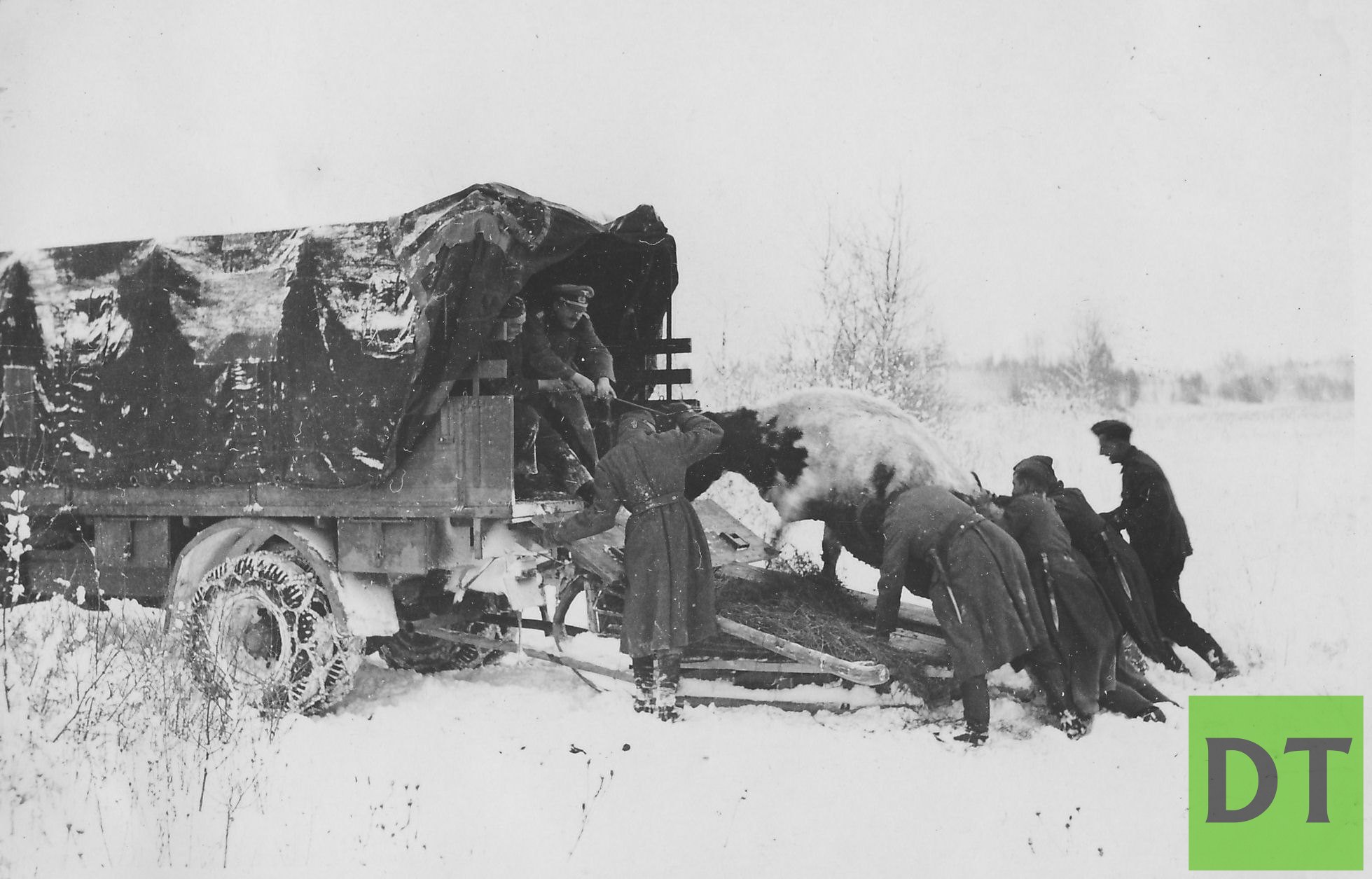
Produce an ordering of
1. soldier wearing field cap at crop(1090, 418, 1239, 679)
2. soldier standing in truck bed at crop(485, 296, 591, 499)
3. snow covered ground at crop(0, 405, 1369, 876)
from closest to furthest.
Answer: snow covered ground at crop(0, 405, 1369, 876)
soldier standing in truck bed at crop(485, 296, 591, 499)
soldier wearing field cap at crop(1090, 418, 1239, 679)

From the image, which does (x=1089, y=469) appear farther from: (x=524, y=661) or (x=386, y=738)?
(x=386, y=738)

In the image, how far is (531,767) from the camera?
4949 mm

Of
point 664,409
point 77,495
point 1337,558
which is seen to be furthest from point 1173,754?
point 77,495

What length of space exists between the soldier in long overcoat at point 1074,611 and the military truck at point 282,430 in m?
2.65

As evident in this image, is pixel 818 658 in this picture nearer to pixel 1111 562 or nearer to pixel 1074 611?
pixel 1074 611

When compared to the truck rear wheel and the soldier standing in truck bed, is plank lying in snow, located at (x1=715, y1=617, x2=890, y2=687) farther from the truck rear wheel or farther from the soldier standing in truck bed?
the truck rear wheel

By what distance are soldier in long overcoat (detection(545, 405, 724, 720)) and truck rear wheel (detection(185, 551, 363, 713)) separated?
136 cm

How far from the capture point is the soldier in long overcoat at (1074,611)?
5.35 meters

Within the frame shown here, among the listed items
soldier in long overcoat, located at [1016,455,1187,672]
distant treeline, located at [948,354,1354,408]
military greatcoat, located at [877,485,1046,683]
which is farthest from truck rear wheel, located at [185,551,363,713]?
distant treeline, located at [948,354,1354,408]

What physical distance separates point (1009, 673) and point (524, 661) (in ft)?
10.3

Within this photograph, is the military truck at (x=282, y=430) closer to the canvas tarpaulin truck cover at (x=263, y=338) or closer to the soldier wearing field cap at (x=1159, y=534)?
the canvas tarpaulin truck cover at (x=263, y=338)

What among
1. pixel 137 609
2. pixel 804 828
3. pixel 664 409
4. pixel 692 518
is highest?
pixel 664 409

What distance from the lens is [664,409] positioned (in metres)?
7.00

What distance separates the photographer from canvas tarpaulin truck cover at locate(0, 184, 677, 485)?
5293mm
